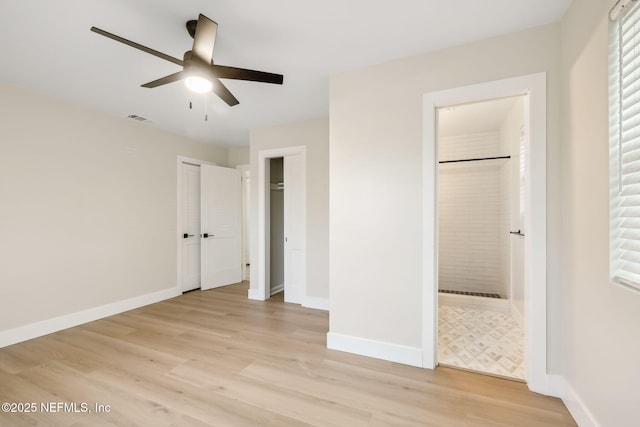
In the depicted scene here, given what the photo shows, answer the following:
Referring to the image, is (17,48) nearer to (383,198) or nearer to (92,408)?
(92,408)

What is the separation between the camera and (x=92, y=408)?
1.78m

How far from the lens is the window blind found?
1.16m

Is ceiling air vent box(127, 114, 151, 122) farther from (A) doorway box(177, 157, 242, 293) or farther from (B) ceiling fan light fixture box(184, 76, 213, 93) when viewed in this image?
(B) ceiling fan light fixture box(184, 76, 213, 93)

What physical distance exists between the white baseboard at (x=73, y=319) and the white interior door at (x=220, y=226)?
80 cm

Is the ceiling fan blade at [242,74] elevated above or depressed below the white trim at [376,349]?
above

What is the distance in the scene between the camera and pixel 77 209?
322cm

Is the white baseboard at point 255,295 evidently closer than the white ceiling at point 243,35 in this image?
No

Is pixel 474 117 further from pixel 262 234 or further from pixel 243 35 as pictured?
pixel 262 234

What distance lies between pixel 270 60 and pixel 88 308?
360cm

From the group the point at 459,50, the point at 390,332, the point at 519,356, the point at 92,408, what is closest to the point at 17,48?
the point at 92,408

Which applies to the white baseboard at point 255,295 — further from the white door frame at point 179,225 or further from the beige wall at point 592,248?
the beige wall at point 592,248

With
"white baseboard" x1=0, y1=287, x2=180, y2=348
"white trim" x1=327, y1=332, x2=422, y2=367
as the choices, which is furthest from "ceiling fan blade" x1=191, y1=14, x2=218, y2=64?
"white baseboard" x1=0, y1=287, x2=180, y2=348

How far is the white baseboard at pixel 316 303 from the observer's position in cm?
372

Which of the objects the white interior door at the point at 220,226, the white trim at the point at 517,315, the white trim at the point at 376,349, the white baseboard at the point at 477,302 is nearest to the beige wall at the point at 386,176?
the white trim at the point at 376,349
